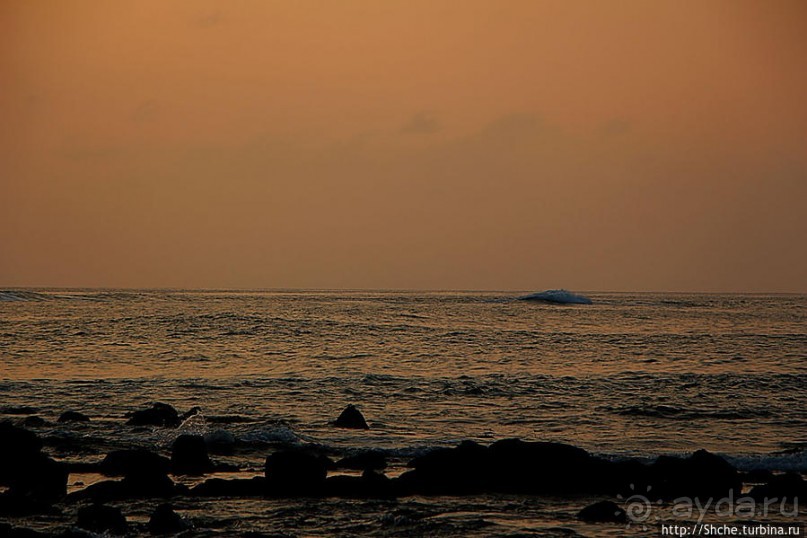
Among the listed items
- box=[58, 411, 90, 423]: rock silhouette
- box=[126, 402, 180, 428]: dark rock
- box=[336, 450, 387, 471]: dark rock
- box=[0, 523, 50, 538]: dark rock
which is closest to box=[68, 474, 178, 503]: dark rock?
box=[0, 523, 50, 538]: dark rock

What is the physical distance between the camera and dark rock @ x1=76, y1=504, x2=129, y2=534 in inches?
561

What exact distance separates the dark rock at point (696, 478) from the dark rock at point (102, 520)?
31.3ft

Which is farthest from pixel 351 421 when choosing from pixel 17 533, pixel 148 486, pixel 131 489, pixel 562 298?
pixel 562 298

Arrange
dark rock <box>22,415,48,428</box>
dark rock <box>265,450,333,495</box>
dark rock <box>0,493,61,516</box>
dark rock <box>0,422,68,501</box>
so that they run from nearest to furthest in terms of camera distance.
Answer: dark rock <box>0,493,61,516</box>, dark rock <box>0,422,68,501</box>, dark rock <box>265,450,333,495</box>, dark rock <box>22,415,48,428</box>

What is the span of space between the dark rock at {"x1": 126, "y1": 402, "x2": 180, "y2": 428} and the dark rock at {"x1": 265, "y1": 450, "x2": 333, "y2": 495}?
8.39m

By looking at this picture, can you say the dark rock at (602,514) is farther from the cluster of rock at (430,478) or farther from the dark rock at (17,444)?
the dark rock at (17,444)

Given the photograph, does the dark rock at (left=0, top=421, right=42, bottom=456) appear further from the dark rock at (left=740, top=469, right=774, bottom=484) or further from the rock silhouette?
the dark rock at (left=740, top=469, right=774, bottom=484)

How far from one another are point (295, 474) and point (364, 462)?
2893mm

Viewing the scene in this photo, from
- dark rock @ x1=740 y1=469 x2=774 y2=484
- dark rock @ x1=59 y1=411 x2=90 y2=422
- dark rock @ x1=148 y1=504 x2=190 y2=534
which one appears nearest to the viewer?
dark rock @ x1=148 y1=504 x2=190 y2=534

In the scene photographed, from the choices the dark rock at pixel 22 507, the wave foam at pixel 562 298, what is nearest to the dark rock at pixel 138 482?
the dark rock at pixel 22 507

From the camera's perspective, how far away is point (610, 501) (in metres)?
16.4

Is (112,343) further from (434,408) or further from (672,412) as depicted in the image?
(672,412)

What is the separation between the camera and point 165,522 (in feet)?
47.8

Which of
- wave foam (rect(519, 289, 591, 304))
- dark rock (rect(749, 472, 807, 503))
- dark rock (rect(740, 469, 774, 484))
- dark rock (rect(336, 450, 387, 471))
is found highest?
wave foam (rect(519, 289, 591, 304))
